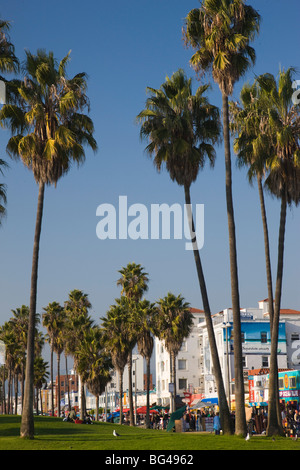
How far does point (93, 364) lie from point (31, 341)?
4399 cm

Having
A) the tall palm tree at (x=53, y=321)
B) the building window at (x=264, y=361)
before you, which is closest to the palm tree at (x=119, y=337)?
the tall palm tree at (x=53, y=321)

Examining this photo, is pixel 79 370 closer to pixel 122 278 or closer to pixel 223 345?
pixel 122 278

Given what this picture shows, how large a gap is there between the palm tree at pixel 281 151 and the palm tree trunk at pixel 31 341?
1042cm

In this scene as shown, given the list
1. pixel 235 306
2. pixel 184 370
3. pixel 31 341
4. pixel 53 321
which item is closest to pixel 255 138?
pixel 235 306

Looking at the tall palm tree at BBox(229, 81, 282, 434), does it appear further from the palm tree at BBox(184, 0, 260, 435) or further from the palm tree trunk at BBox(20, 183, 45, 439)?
the palm tree trunk at BBox(20, 183, 45, 439)

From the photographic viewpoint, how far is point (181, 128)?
1146 inches

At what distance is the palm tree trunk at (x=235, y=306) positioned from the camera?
2419 centimetres

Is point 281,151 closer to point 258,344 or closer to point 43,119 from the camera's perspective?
point 43,119

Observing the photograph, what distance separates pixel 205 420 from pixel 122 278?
98.8ft

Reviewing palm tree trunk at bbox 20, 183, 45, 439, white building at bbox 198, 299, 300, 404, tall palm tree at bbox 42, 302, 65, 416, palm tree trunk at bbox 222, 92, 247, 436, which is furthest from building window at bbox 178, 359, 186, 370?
palm tree trunk at bbox 20, 183, 45, 439

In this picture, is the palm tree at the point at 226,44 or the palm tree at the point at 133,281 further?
the palm tree at the point at 133,281

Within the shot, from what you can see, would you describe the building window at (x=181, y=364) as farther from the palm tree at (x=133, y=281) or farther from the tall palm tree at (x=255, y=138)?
the tall palm tree at (x=255, y=138)

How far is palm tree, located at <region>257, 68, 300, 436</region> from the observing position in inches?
1088
